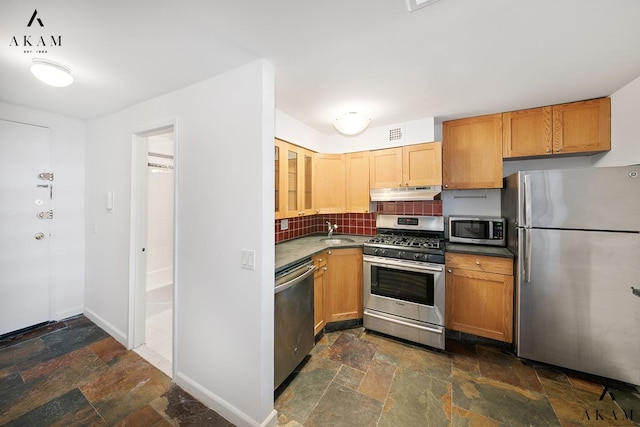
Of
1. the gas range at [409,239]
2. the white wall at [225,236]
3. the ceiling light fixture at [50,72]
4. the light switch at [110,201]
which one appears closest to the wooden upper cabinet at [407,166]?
the gas range at [409,239]

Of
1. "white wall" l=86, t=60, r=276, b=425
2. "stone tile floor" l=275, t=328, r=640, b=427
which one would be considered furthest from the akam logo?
"stone tile floor" l=275, t=328, r=640, b=427

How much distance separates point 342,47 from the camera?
1.47 meters

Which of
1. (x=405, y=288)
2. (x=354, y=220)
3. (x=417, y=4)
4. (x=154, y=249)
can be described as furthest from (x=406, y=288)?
(x=154, y=249)

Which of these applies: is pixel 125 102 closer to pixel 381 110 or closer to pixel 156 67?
pixel 156 67

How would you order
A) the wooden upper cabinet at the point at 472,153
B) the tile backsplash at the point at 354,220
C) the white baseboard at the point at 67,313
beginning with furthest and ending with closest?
the tile backsplash at the point at 354,220 < the white baseboard at the point at 67,313 < the wooden upper cabinet at the point at 472,153

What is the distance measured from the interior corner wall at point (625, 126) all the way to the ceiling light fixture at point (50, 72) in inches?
171

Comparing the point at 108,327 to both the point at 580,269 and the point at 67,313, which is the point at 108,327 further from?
the point at 580,269

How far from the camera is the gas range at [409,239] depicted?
2.46 meters

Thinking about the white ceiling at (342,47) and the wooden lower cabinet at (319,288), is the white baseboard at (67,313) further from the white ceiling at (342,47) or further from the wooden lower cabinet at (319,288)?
the wooden lower cabinet at (319,288)

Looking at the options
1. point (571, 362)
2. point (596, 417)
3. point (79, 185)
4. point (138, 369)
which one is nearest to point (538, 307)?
point (571, 362)

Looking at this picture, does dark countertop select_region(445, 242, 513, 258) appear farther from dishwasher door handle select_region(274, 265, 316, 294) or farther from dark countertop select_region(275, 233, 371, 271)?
dishwasher door handle select_region(274, 265, 316, 294)

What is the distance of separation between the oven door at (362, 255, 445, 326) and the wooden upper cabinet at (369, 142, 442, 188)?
965mm

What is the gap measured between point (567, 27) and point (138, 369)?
12.9ft

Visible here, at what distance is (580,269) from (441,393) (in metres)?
1.56
